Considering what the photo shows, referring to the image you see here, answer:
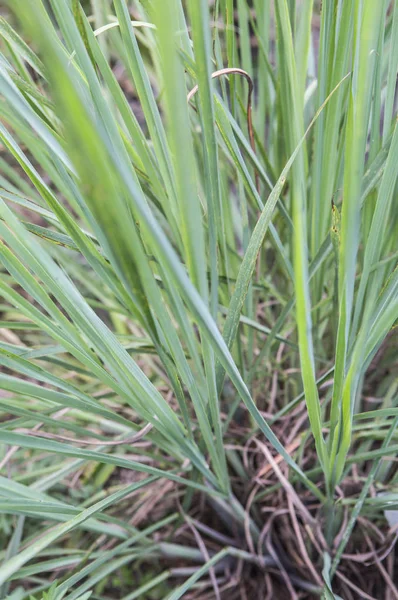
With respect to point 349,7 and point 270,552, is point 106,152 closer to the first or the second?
point 349,7

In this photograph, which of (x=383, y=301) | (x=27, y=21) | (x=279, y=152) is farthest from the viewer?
(x=279, y=152)

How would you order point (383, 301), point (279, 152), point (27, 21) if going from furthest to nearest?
point (279, 152), point (383, 301), point (27, 21)

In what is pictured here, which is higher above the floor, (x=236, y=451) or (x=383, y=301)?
(x=383, y=301)

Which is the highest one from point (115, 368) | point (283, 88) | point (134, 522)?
point (283, 88)

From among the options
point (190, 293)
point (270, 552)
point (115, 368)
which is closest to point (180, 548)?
point (270, 552)

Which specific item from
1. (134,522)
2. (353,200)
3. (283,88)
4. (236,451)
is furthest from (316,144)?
(134,522)

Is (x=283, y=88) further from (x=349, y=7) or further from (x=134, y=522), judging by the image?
(x=134, y=522)

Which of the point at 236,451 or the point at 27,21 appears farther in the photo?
the point at 236,451
